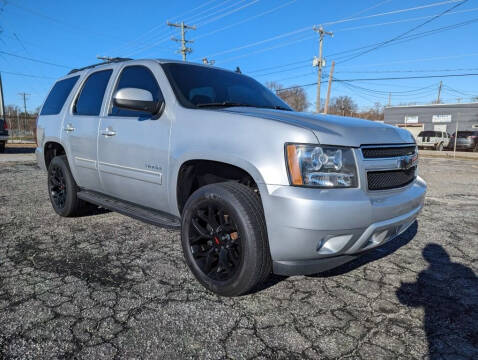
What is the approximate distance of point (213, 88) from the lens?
3.12 m

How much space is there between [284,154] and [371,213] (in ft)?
2.13

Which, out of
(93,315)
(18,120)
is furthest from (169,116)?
(18,120)

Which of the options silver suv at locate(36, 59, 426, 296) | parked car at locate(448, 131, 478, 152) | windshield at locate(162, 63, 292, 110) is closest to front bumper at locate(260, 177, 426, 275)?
silver suv at locate(36, 59, 426, 296)

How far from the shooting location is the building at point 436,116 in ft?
127

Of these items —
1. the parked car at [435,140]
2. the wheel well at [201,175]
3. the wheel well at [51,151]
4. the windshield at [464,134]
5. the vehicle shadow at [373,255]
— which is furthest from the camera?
the parked car at [435,140]

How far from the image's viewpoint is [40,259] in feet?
9.43

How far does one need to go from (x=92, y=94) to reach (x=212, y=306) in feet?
9.15

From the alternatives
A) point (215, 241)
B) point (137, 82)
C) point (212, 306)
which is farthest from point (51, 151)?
point (212, 306)

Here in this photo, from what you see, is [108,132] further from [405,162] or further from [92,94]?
[405,162]

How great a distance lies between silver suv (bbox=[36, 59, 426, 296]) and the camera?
6.42 ft

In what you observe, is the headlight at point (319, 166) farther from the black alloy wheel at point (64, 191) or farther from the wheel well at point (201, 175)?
the black alloy wheel at point (64, 191)

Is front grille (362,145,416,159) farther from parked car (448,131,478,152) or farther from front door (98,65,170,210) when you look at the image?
parked car (448,131,478,152)

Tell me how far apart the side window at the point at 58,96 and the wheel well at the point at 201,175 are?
2.50 m

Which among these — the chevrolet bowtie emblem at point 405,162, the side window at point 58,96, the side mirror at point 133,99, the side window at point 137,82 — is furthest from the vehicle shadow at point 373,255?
the side window at point 58,96
